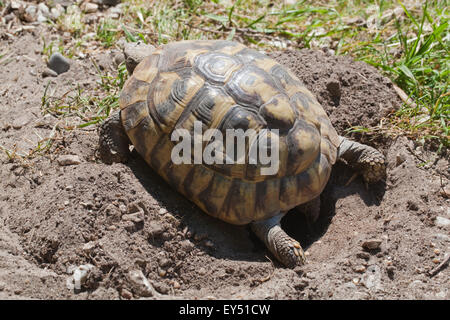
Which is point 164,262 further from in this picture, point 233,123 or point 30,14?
point 30,14

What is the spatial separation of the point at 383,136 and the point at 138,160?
6.52ft

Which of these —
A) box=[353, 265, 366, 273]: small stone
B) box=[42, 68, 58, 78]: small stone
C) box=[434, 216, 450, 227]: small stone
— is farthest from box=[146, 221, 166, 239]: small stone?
box=[42, 68, 58, 78]: small stone

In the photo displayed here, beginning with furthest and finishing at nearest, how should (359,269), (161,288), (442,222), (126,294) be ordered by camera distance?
(442,222), (359,269), (161,288), (126,294)

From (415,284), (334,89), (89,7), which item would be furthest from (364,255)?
(89,7)

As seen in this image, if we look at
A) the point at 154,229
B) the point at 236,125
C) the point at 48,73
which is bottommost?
the point at 154,229

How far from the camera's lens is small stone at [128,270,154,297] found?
9.94ft

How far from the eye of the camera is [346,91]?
14.5ft

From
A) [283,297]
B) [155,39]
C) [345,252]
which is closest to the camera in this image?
[283,297]

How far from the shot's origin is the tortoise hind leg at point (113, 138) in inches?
151

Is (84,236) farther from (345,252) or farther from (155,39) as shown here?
(155,39)

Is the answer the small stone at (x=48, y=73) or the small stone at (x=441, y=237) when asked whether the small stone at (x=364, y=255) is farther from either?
the small stone at (x=48, y=73)

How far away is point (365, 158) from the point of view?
3871 mm

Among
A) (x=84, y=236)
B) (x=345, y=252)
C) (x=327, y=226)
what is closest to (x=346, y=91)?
(x=327, y=226)

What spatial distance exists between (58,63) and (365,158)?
2.96 m
